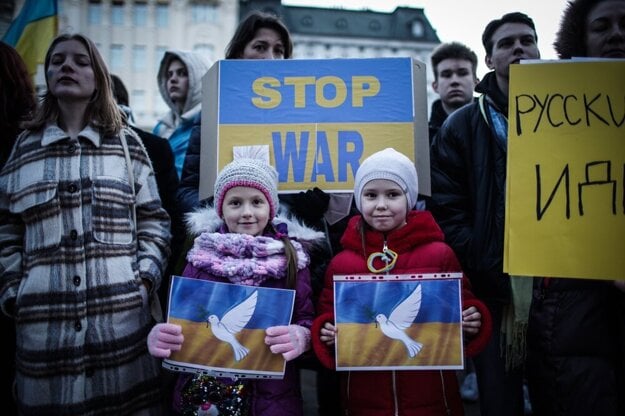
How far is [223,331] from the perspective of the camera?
1.83m

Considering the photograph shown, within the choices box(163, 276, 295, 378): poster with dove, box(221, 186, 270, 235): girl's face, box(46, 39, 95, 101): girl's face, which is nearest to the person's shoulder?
box(46, 39, 95, 101): girl's face

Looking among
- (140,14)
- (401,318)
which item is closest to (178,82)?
(401,318)

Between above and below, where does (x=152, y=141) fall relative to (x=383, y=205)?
above

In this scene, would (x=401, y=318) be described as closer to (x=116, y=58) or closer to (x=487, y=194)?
(x=487, y=194)

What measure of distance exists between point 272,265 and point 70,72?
1382 mm

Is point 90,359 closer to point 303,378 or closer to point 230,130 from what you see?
point 230,130

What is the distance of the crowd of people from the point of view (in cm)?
191

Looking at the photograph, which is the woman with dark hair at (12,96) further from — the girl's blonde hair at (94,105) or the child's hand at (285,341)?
the child's hand at (285,341)

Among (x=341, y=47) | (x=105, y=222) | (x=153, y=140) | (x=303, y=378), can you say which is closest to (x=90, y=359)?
(x=105, y=222)

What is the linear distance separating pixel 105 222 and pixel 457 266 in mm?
1610

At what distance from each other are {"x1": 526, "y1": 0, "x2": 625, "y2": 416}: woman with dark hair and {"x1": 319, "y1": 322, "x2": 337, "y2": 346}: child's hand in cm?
88

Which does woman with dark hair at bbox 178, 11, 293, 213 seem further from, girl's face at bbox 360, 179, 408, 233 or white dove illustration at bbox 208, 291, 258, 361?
white dove illustration at bbox 208, 291, 258, 361

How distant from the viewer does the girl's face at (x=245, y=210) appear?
2109 millimetres

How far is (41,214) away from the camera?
2133 mm
